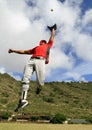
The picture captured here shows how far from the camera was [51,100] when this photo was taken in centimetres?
15700

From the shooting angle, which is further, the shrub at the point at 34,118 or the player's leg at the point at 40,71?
the shrub at the point at 34,118

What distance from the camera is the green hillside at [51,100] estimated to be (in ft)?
443

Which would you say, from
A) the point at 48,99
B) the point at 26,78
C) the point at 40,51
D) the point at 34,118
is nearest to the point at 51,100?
the point at 48,99

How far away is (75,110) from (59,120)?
49.2 m

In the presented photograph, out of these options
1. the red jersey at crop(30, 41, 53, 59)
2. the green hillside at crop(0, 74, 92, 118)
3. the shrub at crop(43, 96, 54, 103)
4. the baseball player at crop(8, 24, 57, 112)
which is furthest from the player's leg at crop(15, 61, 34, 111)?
the shrub at crop(43, 96, 54, 103)

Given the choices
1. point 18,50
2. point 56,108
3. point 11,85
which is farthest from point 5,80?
point 18,50

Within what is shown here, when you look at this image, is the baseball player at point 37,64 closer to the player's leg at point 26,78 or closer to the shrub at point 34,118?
the player's leg at point 26,78

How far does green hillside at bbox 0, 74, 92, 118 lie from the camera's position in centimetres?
13488

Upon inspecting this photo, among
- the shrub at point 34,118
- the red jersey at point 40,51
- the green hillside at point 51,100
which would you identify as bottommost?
the red jersey at point 40,51

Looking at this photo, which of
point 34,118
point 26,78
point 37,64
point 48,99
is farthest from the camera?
point 48,99

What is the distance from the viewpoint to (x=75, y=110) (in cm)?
14450

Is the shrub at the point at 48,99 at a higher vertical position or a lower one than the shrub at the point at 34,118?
higher

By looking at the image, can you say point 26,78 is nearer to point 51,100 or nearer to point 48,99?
point 48,99

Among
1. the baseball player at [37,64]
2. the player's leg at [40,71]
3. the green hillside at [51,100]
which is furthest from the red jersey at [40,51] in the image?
the green hillside at [51,100]
